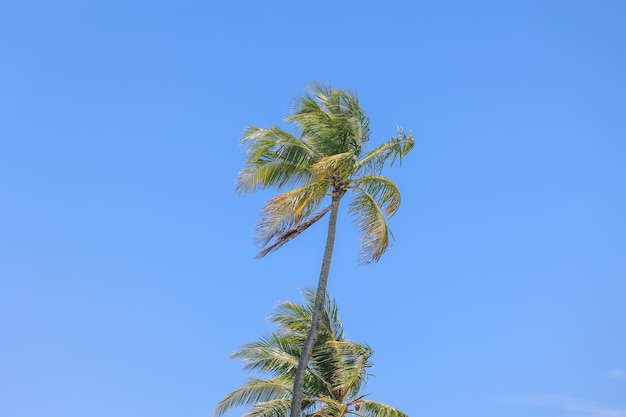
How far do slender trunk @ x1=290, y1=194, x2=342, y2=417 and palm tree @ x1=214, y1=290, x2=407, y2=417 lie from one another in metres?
1.77

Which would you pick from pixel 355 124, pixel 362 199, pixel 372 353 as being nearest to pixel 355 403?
pixel 372 353

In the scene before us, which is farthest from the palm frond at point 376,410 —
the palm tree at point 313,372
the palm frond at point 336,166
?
the palm frond at point 336,166

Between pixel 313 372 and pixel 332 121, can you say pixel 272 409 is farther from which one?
pixel 332 121

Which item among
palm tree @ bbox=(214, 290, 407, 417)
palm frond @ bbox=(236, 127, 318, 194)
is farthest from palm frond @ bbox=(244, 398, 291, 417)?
palm frond @ bbox=(236, 127, 318, 194)

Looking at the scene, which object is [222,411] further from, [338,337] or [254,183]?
[254,183]

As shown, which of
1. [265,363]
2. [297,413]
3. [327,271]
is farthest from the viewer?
[265,363]

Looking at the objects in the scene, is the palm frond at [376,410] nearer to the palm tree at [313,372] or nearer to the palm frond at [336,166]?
the palm tree at [313,372]

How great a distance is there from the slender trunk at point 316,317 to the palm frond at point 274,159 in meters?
1.34

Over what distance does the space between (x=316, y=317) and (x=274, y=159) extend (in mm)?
4510

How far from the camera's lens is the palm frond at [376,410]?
2358 centimetres

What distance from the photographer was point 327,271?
23.7 meters

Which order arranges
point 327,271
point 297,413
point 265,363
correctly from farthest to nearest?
1. point 265,363
2. point 327,271
3. point 297,413

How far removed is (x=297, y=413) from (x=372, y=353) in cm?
358

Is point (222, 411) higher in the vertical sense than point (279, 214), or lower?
lower
